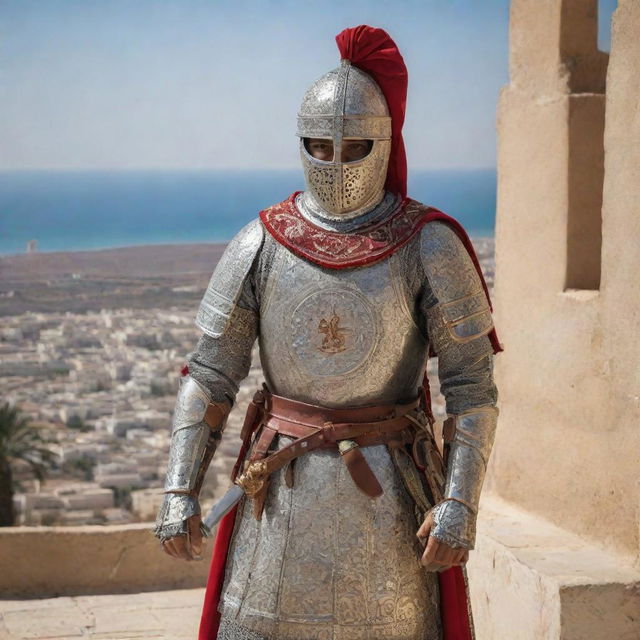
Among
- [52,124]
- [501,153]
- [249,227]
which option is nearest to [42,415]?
[52,124]

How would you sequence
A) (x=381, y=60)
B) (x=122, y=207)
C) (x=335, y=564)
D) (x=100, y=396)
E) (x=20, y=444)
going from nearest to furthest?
(x=335, y=564), (x=381, y=60), (x=20, y=444), (x=100, y=396), (x=122, y=207)

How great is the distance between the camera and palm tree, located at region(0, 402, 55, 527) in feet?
31.5

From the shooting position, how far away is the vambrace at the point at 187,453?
11.1ft

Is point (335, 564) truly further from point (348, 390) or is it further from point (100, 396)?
point (100, 396)

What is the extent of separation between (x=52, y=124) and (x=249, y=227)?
698 centimetres

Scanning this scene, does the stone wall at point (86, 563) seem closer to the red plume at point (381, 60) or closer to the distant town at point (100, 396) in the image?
the distant town at point (100, 396)

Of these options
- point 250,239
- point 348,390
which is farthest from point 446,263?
point 250,239

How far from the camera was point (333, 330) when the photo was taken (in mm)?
3326

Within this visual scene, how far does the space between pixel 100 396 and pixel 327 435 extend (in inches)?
275

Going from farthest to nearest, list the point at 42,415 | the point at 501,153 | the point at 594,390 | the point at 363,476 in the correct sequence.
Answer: the point at 42,415, the point at 501,153, the point at 594,390, the point at 363,476

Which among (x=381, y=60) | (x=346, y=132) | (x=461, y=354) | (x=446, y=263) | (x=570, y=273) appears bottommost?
(x=570, y=273)

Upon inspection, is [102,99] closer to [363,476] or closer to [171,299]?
[171,299]

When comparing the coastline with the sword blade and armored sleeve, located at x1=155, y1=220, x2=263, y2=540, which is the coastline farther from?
the sword blade

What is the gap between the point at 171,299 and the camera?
33.9 ft
